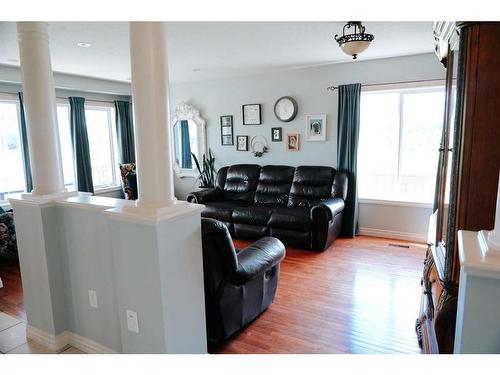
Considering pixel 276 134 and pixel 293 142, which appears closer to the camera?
pixel 293 142

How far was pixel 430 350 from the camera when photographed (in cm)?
187

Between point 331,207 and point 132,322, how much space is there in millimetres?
2983

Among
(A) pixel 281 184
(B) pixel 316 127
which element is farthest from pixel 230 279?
(B) pixel 316 127

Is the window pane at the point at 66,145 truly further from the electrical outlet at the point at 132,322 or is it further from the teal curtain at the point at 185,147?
the electrical outlet at the point at 132,322

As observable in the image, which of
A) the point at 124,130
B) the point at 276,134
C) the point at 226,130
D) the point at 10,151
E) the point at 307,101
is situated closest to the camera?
the point at 10,151

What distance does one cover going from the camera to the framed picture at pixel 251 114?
18.4 feet

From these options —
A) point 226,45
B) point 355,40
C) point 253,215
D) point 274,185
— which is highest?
point 226,45

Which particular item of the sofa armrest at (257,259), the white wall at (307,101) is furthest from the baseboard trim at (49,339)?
the white wall at (307,101)

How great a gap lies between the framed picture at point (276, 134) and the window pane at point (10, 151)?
12.8ft

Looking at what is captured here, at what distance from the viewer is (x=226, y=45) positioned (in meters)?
3.75

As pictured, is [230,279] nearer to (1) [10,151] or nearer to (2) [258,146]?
(2) [258,146]

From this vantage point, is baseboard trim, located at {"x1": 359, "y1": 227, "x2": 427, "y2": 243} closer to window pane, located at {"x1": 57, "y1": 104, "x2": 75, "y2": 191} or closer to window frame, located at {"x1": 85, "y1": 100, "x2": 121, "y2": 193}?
window frame, located at {"x1": 85, "y1": 100, "x2": 121, "y2": 193}

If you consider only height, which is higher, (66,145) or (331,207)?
(66,145)
